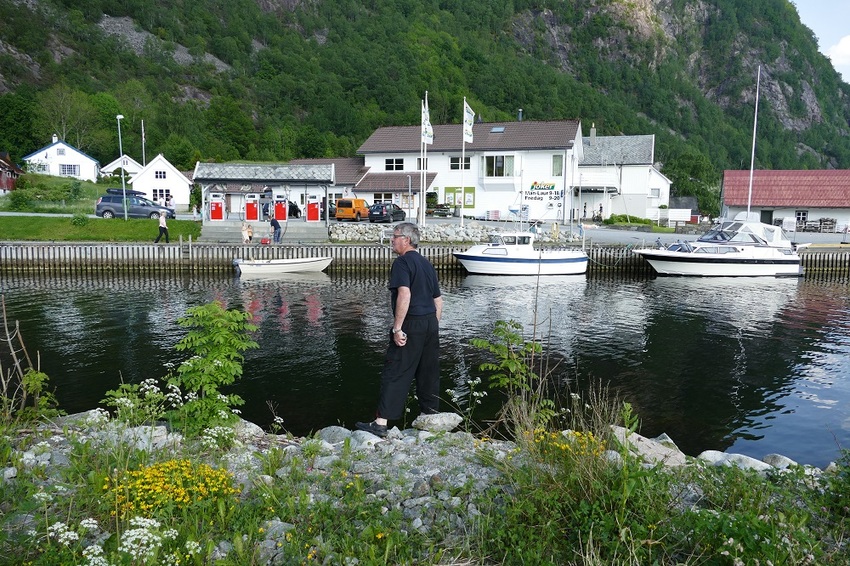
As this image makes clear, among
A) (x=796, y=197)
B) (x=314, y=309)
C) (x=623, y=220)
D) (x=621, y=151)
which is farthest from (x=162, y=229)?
(x=796, y=197)

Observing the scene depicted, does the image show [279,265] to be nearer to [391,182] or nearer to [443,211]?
[443,211]

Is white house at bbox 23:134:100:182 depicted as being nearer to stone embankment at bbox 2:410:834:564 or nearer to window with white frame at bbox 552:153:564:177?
window with white frame at bbox 552:153:564:177

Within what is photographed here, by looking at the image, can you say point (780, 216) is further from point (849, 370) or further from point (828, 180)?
point (849, 370)

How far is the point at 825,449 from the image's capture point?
1074 centimetres

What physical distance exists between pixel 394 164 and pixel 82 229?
2853 cm

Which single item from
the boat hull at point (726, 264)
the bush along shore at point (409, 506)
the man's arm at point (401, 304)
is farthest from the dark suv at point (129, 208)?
the bush along shore at point (409, 506)

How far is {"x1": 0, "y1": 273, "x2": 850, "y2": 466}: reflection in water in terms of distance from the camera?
12.4 m

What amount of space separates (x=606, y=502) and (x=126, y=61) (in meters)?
181

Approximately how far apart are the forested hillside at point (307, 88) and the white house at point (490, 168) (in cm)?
3845

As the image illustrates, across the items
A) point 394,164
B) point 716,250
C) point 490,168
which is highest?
point 394,164

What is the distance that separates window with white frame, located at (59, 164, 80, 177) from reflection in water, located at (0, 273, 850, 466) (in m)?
61.6

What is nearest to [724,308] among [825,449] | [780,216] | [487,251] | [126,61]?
[487,251]

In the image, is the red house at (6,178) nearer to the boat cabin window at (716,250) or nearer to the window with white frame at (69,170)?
the window with white frame at (69,170)

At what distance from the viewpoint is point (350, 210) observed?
51.0 metres
